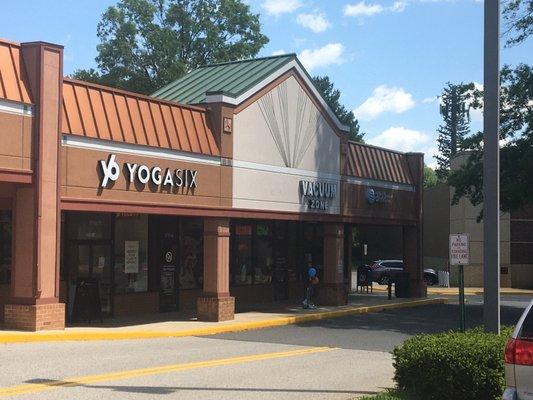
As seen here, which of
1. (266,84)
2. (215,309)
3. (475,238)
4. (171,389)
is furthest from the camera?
(475,238)

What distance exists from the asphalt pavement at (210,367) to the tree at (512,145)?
9854 millimetres

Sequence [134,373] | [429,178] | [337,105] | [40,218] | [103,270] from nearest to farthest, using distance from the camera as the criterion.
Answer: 1. [134,373]
2. [40,218]
3. [103,270]
4. [337,105]
5. [429,178]

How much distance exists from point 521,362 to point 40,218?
12.4m

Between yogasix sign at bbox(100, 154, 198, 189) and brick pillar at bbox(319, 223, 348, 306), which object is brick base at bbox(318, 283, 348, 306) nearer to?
brick pillar at bbox(319, 223, 348, 306)

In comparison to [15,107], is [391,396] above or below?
below

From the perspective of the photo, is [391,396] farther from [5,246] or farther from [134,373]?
[5,246]

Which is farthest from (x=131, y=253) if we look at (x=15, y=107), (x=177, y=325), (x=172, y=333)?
(x=15, y=107)

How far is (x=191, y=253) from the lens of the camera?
25.6m

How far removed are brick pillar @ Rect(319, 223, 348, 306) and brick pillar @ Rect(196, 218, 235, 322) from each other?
623 centimetres

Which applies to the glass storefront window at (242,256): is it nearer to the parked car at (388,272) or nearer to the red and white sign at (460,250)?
the red and white sign at (460,250)

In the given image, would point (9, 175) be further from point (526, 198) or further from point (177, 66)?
point (177, 66)

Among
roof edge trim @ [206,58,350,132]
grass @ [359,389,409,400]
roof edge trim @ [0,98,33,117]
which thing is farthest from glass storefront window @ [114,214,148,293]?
grass @ [359,389,409,400]

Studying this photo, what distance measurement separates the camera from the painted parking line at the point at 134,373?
10.4 meters

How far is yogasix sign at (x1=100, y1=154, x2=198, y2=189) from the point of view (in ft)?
61.3
